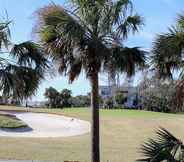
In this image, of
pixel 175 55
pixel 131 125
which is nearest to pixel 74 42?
pixel 175 55

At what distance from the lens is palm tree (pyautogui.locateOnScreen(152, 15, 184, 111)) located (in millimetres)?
11469

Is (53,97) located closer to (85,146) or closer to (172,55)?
(85,146)

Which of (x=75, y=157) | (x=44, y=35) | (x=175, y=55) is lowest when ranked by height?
(x=75, y=157)

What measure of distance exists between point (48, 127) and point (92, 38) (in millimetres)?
29633

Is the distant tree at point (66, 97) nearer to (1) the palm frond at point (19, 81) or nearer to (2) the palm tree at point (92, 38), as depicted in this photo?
(2) the palm tree at point (92, 38)

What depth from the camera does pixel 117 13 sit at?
1470 centimetres

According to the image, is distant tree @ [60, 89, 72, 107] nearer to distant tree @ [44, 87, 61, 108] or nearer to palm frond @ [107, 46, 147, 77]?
distant tree @ [44, 87, 61, 108]

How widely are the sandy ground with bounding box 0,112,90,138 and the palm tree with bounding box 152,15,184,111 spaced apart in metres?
24.6

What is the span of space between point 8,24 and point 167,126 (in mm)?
34579

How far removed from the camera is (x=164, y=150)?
8328mm

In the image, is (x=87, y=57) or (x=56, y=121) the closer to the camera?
(x=87, y=57)

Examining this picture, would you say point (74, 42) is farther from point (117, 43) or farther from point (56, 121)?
point (56, 121)

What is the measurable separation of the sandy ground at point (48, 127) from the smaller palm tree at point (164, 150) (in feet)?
92.0

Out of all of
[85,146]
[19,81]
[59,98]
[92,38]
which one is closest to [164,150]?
[19,81]
